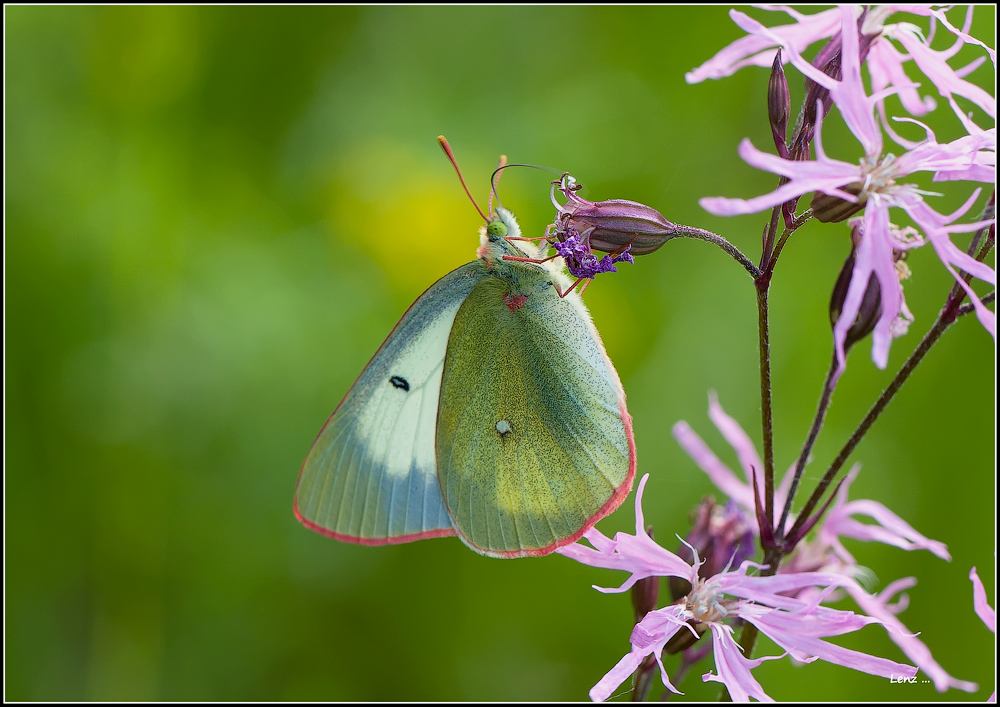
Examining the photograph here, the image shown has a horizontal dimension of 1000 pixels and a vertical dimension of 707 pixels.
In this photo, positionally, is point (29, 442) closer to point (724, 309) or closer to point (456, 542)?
point (456, 542)

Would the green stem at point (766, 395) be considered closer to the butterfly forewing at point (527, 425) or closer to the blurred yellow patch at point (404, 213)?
the butterfly forewing at point (527, 425)

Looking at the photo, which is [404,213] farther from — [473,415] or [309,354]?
[473,415]

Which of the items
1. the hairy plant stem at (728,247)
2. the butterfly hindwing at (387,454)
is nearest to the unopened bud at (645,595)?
the butterfly hindwing at (387,454)

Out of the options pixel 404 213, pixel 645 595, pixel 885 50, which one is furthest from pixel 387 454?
pixel 404 213

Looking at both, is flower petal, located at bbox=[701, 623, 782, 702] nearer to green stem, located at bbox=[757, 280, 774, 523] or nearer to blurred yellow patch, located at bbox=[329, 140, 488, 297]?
green stem, located at bbox=[757, 280, 774, 523]

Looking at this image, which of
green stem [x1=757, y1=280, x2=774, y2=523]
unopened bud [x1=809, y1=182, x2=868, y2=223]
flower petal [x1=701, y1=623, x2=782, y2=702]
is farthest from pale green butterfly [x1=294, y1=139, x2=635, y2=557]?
unopened bud [x1=809, y1=182, x2=868, y2=223]

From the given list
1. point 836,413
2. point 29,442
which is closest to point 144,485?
point 29,442
